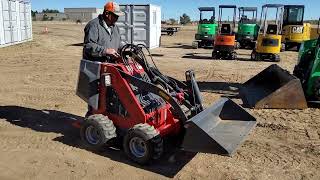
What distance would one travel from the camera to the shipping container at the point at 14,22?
20305 millimetres

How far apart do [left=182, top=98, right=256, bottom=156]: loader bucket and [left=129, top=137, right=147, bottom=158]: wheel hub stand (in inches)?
25.2

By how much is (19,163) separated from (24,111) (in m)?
2.71

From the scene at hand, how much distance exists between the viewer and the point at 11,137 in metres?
6.17

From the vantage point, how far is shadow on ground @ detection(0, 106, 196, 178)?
5.16 m

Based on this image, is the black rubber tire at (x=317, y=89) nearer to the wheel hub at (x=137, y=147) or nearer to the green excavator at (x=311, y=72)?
the green excavator at (x=311, y=72)

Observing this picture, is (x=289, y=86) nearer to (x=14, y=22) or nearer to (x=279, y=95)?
(x=279, y=95)

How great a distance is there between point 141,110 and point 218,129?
1.09 meters

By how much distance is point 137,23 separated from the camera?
752 inches

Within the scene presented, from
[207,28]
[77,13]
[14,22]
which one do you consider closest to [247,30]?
[207,28]

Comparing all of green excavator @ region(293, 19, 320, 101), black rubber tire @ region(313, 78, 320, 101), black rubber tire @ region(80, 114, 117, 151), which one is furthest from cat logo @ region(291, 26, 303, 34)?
black rubber tire @ region(80, 114, 117, 151)

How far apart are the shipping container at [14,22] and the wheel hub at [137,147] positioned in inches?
667

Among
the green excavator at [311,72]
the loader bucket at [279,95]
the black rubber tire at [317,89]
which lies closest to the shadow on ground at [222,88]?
the loader bucket at [279,95]

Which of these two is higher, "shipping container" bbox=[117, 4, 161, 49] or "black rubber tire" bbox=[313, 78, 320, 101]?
"shipping container" bbox=[117, 4, 161, 49]

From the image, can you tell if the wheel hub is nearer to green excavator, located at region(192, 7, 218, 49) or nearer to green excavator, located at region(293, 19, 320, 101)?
green excavator, located at region(293, 19, 320, 101)
